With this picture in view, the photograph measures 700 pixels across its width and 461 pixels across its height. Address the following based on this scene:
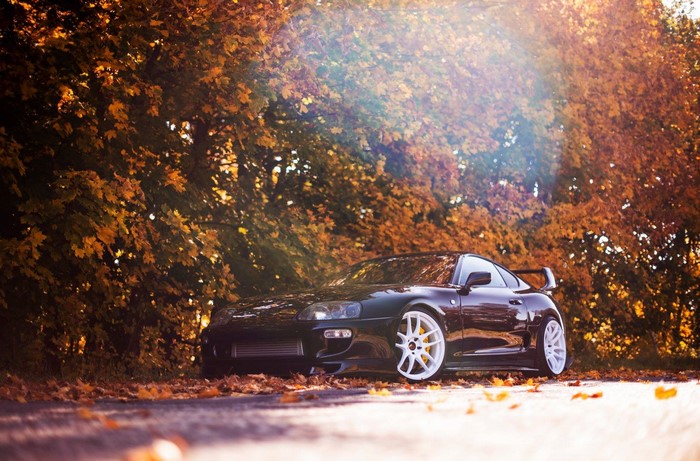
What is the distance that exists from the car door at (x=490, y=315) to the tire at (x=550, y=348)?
1.31ft

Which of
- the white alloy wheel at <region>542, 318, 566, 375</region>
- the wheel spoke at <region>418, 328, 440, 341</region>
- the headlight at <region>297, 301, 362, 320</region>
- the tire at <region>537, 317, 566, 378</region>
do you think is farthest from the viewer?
the white alloy wheel at <region>542, 318, 566, 375</region>

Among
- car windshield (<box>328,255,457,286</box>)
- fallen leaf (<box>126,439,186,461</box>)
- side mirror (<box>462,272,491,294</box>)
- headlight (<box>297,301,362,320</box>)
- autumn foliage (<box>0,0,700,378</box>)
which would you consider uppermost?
autumn foliage (<box>0,0,700,378</box>)

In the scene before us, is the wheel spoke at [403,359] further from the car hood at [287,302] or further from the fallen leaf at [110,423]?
the fallen leaf at [110,423]

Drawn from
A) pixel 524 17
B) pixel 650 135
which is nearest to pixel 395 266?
pixel 524 17

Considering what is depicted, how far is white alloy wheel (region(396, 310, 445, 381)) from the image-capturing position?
1023cm

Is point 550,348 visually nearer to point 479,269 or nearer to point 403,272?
point 479,269

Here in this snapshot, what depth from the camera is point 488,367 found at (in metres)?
11.4

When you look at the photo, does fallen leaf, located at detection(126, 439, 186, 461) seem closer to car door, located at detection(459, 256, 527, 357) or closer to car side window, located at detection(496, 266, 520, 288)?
car door, located at detection(459, 256, 527, 357)

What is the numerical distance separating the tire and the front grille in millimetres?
3624

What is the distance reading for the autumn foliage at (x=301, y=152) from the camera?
12234 millimetres

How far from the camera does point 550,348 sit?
41.6ft

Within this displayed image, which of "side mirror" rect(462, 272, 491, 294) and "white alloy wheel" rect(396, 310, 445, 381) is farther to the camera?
"side mirror" rect(462, 272, 491, 294)

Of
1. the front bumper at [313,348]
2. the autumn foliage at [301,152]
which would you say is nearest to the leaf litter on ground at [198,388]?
the front bumper at [313,348]

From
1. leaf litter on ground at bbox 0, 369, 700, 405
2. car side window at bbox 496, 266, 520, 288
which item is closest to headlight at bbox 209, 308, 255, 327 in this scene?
leaf litter on ground at bbox 0, 369, 700, 405
